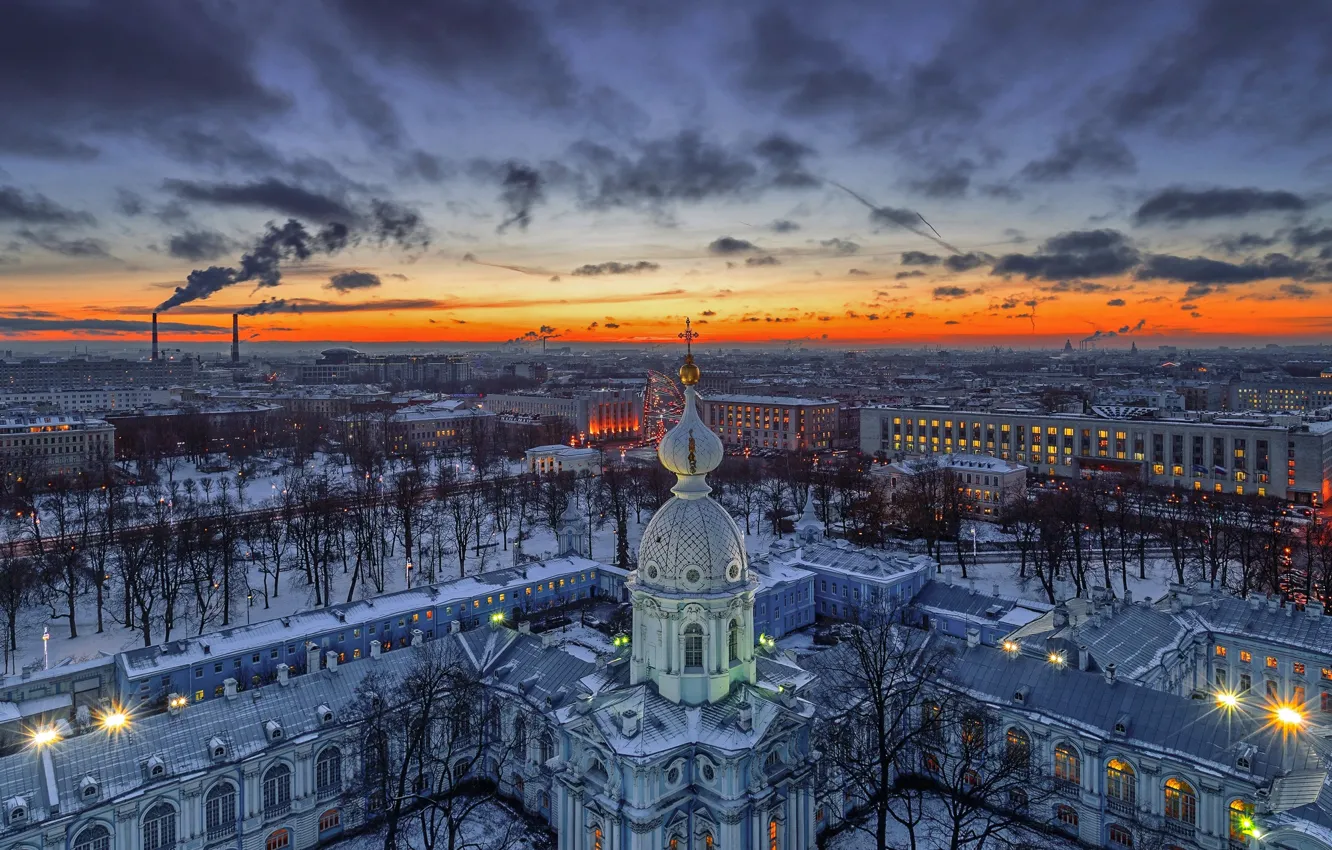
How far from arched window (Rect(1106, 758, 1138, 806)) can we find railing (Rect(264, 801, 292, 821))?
975 inches

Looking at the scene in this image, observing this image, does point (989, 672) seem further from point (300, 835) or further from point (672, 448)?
point (300, 835)

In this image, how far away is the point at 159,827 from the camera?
22.3 metres

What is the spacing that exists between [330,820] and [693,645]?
1447 centimetres

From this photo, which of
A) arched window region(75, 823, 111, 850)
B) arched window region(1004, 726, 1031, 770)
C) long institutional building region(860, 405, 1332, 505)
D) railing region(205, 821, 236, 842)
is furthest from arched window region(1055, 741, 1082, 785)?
long institutional building region(860, 405, 1332, 505)

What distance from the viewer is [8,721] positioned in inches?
1051

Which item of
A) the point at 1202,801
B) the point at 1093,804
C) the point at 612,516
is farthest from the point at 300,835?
the point at 612,516

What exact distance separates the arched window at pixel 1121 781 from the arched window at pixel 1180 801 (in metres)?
0.83

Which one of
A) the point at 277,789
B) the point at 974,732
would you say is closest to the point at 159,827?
the point at 277,789

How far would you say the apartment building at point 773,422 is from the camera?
124 m

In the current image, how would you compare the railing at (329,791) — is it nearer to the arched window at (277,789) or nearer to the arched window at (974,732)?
the arched window at (277,789)

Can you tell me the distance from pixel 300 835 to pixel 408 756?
7599 millimetres

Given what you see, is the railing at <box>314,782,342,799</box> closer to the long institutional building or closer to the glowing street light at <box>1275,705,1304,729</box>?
the glowing street light at <box>1275,705,1304,729</box>

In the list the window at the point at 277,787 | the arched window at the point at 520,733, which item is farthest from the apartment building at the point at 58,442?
the arched window at the point at 520,733

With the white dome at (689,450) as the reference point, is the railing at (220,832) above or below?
below
